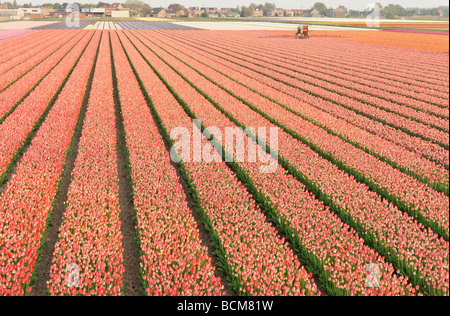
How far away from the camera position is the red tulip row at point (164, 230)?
6.04 m

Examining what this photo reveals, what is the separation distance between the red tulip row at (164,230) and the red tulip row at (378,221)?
332 centimetres

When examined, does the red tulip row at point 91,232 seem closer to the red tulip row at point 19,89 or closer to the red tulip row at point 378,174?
the red tulip row at point 378,174

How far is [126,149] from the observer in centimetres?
1251

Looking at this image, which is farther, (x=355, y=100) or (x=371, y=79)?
(x=371, y=79)

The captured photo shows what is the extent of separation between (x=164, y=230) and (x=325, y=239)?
10.3 feet

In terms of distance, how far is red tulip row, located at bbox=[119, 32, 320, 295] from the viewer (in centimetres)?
605

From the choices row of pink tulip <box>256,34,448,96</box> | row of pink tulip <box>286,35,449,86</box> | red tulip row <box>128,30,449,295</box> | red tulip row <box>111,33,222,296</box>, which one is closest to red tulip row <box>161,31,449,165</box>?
red tulip row <box>128,30,449,295</box>

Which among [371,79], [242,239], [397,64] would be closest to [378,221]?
[242,239]

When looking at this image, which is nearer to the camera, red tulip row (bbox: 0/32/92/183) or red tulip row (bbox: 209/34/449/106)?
red tulip row (bbox: 0/32/92/183)

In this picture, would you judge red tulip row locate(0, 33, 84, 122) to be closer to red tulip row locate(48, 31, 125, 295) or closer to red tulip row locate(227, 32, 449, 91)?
red tulip row locate(48, 31, 125, 295)

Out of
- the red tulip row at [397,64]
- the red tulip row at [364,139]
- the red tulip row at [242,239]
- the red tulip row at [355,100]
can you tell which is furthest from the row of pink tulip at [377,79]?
the red tulip row at [242,239]

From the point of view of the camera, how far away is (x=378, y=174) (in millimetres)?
9984

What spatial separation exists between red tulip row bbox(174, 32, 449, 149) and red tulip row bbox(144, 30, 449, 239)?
12.3ft

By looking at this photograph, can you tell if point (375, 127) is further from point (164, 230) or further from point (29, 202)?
point (29, 202)
